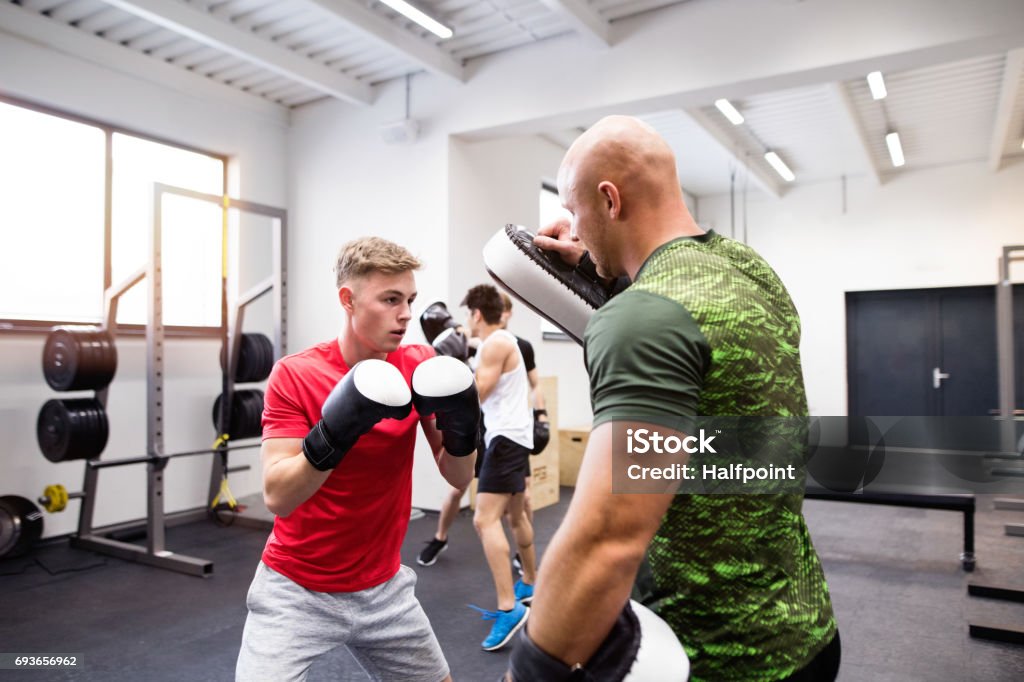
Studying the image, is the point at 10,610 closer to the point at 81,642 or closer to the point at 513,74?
the point at 81,642

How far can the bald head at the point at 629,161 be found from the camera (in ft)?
3.21

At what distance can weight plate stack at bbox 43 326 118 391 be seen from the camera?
4.15 m

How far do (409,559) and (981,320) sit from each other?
7.72 meters

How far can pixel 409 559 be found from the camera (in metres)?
4.32

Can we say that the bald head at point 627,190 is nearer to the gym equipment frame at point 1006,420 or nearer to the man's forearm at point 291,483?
the man's forearm at point 291,483

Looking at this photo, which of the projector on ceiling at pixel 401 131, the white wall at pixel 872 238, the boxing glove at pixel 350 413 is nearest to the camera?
the boxing glove at pixel 350 413

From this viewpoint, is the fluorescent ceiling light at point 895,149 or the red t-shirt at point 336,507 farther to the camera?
the fluorescent ceiling light at point 895,149

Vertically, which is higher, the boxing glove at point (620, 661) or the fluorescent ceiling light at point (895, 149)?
the fluorescent ceiling light at point (895, 149)

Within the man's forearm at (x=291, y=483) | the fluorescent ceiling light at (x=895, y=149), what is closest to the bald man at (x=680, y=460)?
the man's forearm at (x=291, y=483)

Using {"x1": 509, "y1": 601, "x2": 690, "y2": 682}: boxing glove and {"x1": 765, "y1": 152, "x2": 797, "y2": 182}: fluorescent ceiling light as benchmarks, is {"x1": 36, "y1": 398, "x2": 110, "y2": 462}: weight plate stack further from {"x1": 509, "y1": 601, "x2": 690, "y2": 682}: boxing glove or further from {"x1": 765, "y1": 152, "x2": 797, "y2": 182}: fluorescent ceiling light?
{"x1": 765, "y1": 152, "x2": 797, "y2": 182}: fluorescent ceiling light

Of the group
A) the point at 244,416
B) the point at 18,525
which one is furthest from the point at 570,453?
the point at 18,525

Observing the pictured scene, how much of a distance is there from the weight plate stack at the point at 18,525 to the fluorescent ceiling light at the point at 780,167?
7.42 metres

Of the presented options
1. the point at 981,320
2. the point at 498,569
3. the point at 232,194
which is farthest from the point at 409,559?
the point at 981,320

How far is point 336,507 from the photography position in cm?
166
